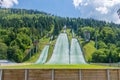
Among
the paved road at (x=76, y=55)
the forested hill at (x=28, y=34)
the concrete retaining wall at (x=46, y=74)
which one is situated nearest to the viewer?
the concrete retaining wall at (x=46, y=74)

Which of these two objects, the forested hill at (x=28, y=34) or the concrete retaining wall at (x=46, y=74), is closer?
the concrete retaining wall at (x=46, y=74)

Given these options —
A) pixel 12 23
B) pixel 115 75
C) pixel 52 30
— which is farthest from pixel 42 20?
pixel 115 75

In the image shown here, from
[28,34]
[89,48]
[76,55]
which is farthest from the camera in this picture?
[28,34]

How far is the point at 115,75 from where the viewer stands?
65.8 feet

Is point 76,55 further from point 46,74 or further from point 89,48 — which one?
point 46,74

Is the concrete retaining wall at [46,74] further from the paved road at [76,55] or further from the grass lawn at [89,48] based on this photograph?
the grass lawn at [89,48]

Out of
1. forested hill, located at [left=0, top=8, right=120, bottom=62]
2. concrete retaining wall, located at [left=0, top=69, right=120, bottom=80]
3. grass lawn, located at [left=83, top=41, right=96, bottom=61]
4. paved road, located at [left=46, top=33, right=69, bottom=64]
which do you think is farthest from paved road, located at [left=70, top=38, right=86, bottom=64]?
concrete retaining wall, located at [left=0, top=69, right=120, bottom=80]

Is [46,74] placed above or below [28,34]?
below

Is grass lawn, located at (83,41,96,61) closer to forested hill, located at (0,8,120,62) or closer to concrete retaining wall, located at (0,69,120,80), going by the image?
forested hill, located at (0,8,120,62)

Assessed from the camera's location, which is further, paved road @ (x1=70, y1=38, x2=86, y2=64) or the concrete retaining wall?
paved road @ (x1=70, y1=38, x2=86, y2=64)

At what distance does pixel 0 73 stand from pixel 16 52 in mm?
73043

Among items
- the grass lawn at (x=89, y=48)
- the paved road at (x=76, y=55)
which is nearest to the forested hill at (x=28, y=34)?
the grass lawn at (x=89, y=48)

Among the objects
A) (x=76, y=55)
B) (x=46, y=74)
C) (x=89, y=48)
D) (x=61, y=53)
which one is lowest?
(x=46, y=74)

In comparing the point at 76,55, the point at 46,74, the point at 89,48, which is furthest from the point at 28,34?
the point at 46,74
